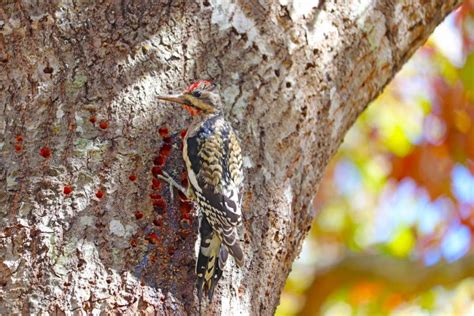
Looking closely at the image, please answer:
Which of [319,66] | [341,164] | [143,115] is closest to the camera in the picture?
[143,115]

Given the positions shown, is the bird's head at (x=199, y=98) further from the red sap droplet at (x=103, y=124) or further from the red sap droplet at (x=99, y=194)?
the red sap droplet at (x=99, y=194)

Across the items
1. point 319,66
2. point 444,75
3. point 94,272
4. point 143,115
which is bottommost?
point 94,272

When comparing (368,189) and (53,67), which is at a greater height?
(368,189)

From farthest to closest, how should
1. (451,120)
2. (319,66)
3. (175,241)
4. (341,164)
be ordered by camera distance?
(341,164), (451,120), (319,66), (175,241)

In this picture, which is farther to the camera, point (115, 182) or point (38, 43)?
point (38, 43)

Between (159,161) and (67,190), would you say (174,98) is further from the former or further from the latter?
(67,190)

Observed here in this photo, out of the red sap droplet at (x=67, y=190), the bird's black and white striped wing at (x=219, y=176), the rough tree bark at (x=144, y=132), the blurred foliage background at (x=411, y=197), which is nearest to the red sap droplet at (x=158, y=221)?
the rough tree bark at (x=144, y=132)

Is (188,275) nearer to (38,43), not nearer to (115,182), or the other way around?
(115,182)

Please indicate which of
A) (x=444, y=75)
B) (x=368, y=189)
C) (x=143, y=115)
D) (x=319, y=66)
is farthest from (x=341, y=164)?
(x=143, y=115)
